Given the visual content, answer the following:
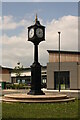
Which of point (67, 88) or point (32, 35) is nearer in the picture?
point (32, 35)

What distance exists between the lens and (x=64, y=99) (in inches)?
726

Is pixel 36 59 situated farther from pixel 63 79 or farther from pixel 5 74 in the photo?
pixel 5 74

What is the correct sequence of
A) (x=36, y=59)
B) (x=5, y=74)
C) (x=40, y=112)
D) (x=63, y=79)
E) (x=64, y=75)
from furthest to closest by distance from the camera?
(x=5, y=74) < (x=63, y=79) < (x=64, y=75) < (x=36, y=59) < (x=40, y=112)

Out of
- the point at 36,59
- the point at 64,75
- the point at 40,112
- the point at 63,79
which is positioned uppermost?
the point at 36,59

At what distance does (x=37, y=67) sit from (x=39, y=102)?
125 inches

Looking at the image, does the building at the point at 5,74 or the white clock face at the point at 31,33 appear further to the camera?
the building at the point at 5,74

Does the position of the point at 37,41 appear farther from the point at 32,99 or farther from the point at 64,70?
the point at 64,70

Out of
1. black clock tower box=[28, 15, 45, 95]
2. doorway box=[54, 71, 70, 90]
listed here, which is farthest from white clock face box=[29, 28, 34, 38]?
doorway box=[54, 71, 70, 90]

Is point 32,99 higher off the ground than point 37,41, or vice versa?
point 37,41

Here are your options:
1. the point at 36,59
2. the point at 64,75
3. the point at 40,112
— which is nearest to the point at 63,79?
the point at 64,75

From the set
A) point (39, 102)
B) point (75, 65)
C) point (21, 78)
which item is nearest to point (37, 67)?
point (39, 102)

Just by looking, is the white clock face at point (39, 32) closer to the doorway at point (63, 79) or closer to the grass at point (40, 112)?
the grass at point (40, 112)

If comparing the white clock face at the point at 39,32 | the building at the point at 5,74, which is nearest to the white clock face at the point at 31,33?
the white clock face at the point at 39,32

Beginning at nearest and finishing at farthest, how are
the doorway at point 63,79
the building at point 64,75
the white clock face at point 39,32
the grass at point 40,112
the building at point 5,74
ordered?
the grass at point 40,112 → the white clock face at point 39,32 → the building at point 64,75 → the doorway at point 63,79 → the building at point 5,74
